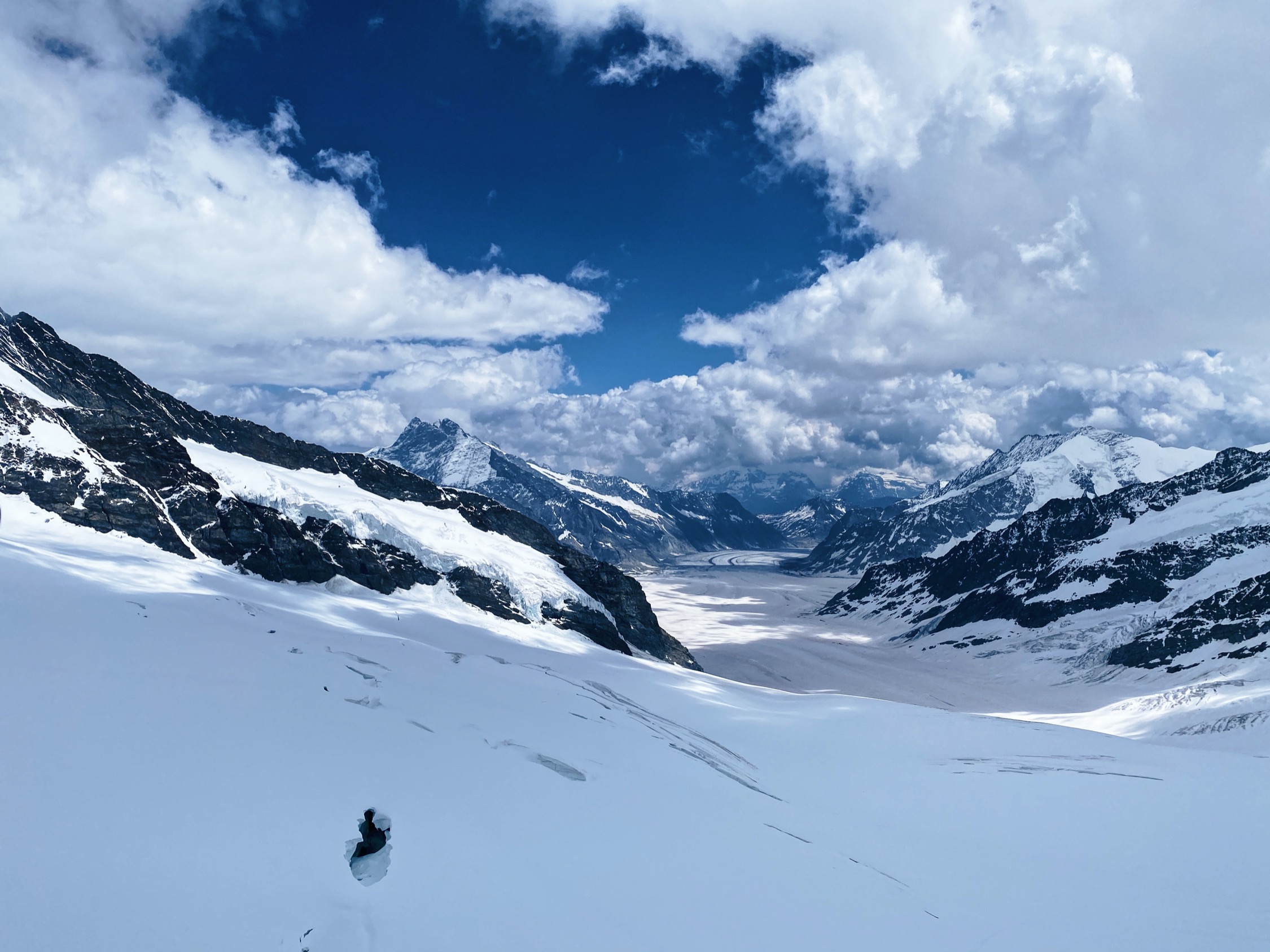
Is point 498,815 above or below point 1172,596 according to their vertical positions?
below

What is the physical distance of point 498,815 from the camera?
15.2m

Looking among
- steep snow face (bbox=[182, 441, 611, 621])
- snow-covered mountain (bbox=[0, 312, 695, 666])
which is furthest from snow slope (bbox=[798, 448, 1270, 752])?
steep snow face (bbox=[182, 441, 611, 621])

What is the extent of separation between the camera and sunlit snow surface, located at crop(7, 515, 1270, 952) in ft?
34.2

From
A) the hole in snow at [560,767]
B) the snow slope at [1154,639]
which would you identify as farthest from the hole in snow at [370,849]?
the snow slope at [1154,639]

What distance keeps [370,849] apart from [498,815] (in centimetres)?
333

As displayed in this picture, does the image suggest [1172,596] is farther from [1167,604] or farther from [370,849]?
[370,849]

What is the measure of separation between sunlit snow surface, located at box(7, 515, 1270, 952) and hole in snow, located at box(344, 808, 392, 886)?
0.31 m

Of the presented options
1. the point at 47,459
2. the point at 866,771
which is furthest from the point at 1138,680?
the point at 47,459

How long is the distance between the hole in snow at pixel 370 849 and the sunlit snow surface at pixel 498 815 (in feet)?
1.01

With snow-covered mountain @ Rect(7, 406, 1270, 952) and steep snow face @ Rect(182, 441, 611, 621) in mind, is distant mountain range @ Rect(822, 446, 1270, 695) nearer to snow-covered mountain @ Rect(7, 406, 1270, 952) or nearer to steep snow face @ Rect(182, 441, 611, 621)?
steep snow face @ Rect(182, 441, 611, 621)

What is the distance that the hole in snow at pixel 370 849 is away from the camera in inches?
466

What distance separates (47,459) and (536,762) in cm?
6607

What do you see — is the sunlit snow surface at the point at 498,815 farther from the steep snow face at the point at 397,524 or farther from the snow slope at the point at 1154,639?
the snow slope at the point at 1154,639

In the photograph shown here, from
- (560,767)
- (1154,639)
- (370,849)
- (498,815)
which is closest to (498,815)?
(498,815)
